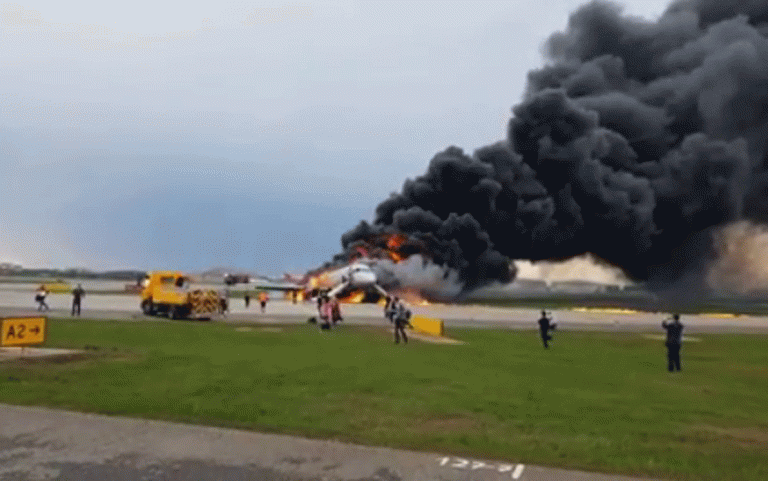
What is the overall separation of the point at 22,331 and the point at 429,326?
63.6 ft

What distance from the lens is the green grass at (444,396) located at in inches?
447

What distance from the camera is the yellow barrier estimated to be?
34.2 meters

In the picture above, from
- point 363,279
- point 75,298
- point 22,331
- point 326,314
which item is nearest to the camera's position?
point 22,331

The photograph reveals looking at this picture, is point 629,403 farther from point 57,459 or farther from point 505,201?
point 505,201

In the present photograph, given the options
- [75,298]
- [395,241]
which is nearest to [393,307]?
[75,298]

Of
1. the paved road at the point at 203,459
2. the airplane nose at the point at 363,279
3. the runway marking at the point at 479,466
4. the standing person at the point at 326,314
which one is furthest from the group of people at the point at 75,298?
the runway marking at the point at 479,466

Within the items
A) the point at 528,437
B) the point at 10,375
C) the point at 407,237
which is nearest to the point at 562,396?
the point at 528,437

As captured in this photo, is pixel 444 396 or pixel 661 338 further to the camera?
pixel 661 338

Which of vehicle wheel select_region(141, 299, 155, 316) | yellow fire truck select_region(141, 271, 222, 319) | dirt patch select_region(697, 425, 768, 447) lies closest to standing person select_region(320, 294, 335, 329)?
yellow fire truck select_region(141, 271, 222, 319)

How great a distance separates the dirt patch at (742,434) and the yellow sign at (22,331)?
18.5m

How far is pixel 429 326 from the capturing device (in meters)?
35.3

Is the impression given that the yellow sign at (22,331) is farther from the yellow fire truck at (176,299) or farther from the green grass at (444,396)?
the yellow fire truck at (176,299)

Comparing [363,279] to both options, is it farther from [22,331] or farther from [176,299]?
[22,331]

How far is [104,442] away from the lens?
10.9 meters
